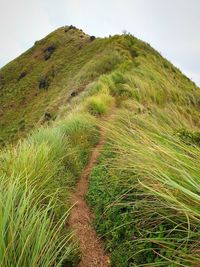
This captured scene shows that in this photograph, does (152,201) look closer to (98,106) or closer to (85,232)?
(85,232)

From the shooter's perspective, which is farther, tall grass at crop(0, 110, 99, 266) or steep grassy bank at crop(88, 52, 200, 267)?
steep grassy bank at crop(88, 52, 200, 267)

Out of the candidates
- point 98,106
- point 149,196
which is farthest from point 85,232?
point 98,106

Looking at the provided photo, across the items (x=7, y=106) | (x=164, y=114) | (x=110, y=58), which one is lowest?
(x=7, y=106)

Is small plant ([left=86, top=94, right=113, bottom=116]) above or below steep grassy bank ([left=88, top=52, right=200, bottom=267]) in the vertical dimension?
above

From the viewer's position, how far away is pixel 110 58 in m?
23.4

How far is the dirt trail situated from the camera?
147 inches

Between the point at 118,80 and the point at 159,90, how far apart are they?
198 cm

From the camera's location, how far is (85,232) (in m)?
4.34

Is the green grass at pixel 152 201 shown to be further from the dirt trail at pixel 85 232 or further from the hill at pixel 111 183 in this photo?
the dirt trail at pixel 85 232

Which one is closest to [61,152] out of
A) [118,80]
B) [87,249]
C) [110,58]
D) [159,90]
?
[87,249]

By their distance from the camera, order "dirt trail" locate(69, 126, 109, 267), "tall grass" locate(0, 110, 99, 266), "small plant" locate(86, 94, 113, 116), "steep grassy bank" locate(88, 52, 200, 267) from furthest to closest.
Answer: "small plant" locate(86, 94, 113, 116)
"dirt trail" locate(69, 126, 109, 267)
"steep grassy bank" locate(88, 52, 200, 267)
"tall grass" locate(0, 110, 99, 266)

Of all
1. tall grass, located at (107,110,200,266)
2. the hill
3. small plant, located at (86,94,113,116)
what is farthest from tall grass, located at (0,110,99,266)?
small plant, located at (86,94,113,116)

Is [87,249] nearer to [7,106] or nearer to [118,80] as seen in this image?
[118,80]

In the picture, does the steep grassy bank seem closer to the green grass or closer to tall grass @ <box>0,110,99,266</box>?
the green grass
